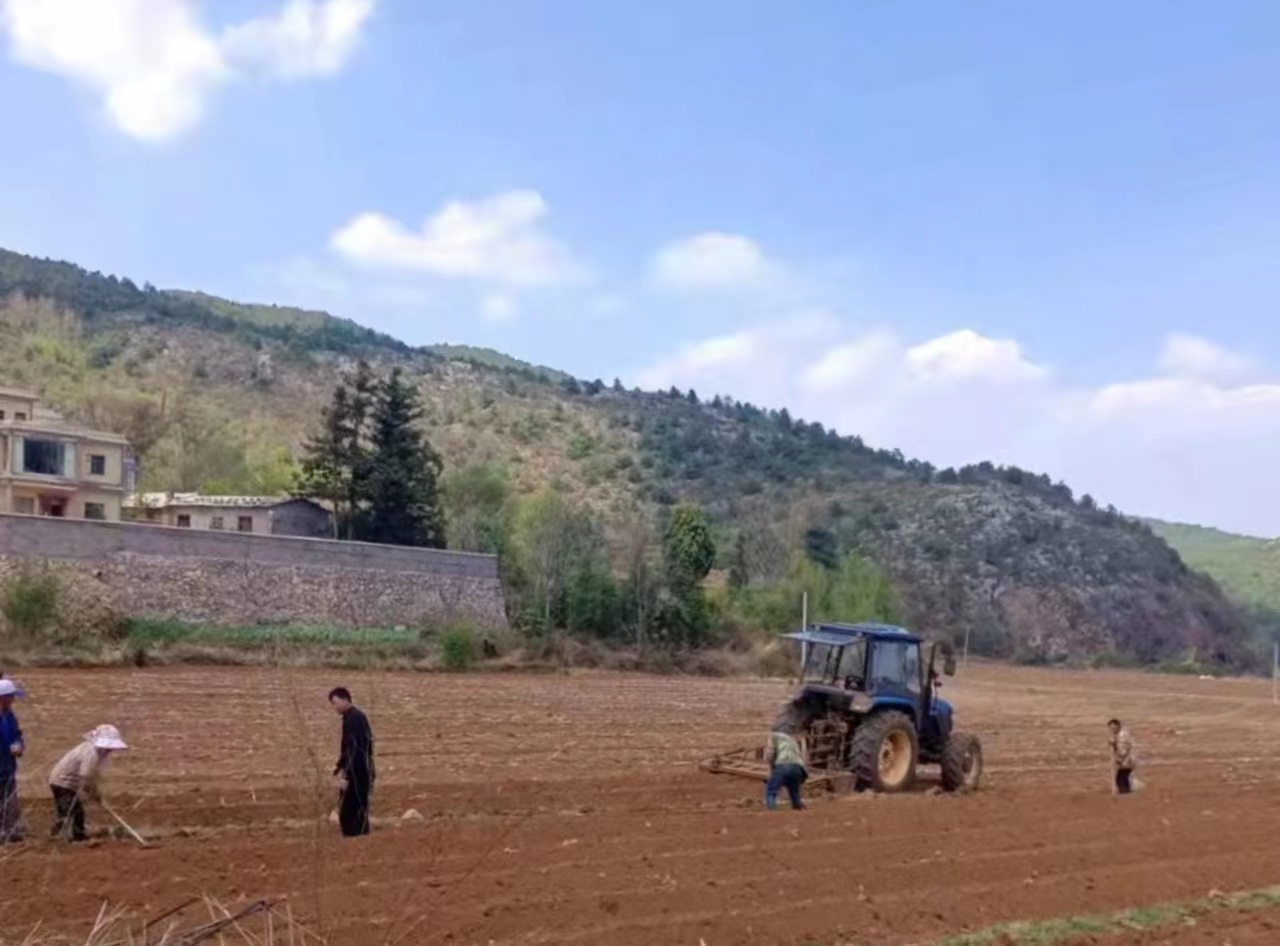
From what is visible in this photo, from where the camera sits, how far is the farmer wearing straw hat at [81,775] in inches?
502

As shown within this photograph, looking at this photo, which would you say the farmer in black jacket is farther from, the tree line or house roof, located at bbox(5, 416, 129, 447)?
house roof, located at bbox(5, 416, 129, 447)

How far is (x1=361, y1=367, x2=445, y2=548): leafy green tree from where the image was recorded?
2416 inches

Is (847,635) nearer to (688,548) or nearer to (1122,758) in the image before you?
(1122,758)

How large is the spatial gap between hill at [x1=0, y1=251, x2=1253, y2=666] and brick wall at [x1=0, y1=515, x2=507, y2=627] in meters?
16.9

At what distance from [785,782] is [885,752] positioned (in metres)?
2.57

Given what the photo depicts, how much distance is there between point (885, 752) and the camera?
19719mm

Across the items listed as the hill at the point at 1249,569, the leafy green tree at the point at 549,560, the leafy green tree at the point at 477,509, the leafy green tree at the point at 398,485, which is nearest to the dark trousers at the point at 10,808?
the leafy green tree at the point at 549,560

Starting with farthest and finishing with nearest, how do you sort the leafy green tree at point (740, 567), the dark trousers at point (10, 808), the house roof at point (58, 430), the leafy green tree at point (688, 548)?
1. the leafy green tree at point (740, 567)
2. the leafy green tree at point (688, 548)
3. the house roof at point (58, 430)
4. the dark trousers at point (10, 808)

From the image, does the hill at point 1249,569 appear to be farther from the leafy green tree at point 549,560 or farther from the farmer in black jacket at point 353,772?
the farmer in black jacket at point 353,772

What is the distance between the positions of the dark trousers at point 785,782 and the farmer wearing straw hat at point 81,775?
7464mm

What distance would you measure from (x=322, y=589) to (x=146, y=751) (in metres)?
28.1

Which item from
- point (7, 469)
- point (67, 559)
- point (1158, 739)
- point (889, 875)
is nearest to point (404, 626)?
point (67, 559)

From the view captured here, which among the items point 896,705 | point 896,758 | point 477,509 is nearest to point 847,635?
point 896,705

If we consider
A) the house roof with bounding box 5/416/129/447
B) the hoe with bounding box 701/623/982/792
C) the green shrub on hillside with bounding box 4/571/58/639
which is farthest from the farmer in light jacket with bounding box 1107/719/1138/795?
the house roof with bounding box 5/416/129/447
